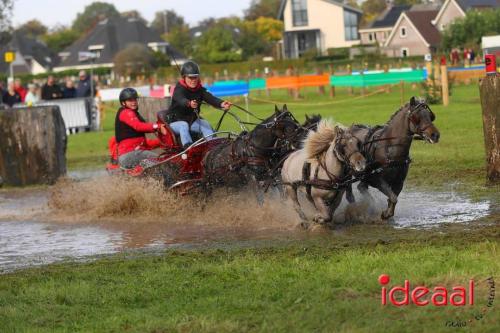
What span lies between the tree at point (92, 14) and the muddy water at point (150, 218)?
16603 centimetres

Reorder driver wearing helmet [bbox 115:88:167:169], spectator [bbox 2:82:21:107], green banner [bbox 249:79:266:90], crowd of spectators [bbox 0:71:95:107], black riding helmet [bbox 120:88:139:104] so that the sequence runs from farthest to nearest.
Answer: green banner [bbox 249:79:266:90] → crowd of spectators [bbox 0:71:95:107] → spectator [bbox 2:82:21:107] → black riding helmet [bbox 120:88:139:104] → driver wearing helmet [bbox 115:88:167:169]

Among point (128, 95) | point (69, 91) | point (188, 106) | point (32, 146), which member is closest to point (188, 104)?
point (188, 106)

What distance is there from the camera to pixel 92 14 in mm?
191125

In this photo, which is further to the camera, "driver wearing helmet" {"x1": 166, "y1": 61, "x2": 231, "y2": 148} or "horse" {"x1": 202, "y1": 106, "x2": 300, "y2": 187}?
"driver wearing helmet" {"x1": 166, "y1": 61, "x2": 231, "y2": 148}

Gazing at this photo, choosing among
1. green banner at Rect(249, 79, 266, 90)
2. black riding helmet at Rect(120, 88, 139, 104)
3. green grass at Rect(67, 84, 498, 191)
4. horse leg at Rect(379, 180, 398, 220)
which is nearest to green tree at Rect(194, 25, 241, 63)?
green banner at Rect(249, 79, 266, 90)

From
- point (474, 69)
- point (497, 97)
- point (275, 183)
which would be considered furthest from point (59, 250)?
point (474, 69)

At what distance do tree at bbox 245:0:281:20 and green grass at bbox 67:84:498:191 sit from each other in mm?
125502

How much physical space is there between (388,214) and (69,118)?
2391cm

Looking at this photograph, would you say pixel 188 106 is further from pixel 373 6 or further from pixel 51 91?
pixel 373 6

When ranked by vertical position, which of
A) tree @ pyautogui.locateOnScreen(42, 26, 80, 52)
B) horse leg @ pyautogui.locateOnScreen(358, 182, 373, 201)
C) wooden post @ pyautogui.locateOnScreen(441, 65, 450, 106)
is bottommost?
horse leg @ pyautogui.locateOnScreen(358, 182, 373, 201)

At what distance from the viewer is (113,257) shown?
1142cm

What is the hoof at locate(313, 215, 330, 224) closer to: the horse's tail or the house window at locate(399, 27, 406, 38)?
the horse's tail

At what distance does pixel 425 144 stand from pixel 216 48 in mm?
86323

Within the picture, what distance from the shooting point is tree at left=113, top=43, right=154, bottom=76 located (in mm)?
90625
